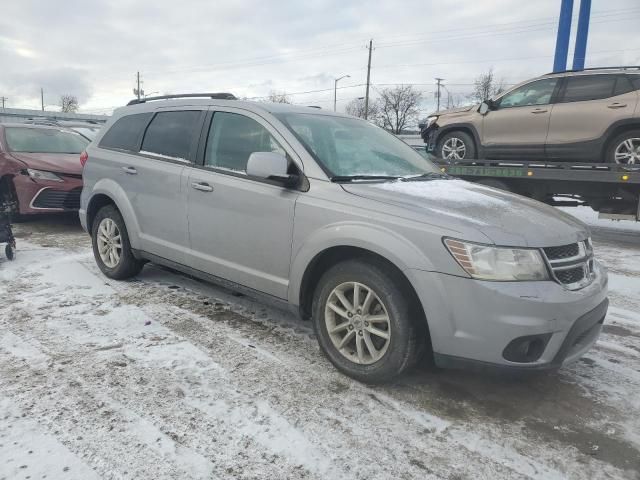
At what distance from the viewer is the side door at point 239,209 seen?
3426 mm

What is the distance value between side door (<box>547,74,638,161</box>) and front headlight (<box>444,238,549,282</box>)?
567 centimetres

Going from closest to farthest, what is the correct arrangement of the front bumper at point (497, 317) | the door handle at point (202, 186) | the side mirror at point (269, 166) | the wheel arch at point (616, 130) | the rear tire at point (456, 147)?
the front bumper at point (497, 317), the side mirror at point (269, 166), the door handle at point (202, 186), the wheel arch at point (616, 130), the rear tire at point (456, 147)

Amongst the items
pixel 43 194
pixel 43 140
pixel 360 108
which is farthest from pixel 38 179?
pixel 360 108

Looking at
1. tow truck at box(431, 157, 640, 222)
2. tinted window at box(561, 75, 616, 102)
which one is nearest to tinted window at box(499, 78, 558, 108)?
tinted window at box(561, 75, 616, 102)

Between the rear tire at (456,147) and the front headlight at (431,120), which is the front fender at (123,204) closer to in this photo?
the rear tire at (456,147)

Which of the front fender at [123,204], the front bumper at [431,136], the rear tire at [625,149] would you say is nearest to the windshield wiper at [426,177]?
the front fender at [123,204]

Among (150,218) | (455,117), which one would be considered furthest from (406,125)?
(150,218)

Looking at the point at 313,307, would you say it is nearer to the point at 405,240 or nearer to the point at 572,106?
the point at 405,240

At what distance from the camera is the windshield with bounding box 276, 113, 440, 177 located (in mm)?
3482

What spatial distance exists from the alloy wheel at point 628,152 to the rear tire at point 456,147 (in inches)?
87.3

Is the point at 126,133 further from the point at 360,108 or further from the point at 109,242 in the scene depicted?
the point at 360,108

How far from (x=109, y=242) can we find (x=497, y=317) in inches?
153

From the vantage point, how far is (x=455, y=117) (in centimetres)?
879

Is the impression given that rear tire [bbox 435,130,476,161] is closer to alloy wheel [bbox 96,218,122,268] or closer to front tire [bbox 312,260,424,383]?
alloy wheel [bbox 96,218,122,268]
